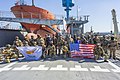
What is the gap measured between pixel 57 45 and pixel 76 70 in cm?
449

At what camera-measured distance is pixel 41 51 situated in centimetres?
1283

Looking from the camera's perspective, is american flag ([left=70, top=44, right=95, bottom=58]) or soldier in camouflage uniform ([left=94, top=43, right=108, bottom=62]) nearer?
soldier in camouflage uniform ([left=94, top=43, right=108, bottom=62])

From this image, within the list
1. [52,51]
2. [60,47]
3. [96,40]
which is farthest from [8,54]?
[96,40]

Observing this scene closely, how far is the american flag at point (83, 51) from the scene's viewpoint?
13023mm

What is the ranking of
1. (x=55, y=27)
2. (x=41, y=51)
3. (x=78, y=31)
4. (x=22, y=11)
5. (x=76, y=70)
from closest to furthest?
(x=76, y=70) → (x=41, y=51) → (x=22, y=11) → (x=55, y=27) → (x=78, y=31)

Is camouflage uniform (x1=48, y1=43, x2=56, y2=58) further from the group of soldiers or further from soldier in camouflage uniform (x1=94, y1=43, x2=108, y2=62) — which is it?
soldier in camouflage uniform (x1=94, y1=43, x2=108, y2=62)

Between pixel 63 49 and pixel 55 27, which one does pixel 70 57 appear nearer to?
pixel 63 49

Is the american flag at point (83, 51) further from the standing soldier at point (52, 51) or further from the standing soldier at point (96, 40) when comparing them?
the standing soldier at point (52, 51)

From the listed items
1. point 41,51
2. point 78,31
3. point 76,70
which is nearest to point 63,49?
point 41,51

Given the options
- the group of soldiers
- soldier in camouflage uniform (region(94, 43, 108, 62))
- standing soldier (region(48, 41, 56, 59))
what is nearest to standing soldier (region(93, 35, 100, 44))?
the group of soldiers

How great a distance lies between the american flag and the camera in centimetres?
1302

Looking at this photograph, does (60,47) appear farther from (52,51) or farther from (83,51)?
(83,51)

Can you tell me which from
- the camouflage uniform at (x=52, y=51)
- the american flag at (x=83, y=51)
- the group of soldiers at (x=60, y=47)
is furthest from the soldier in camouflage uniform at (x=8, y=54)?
the american flag at (x=83, y=51)

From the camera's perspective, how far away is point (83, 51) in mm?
13125
